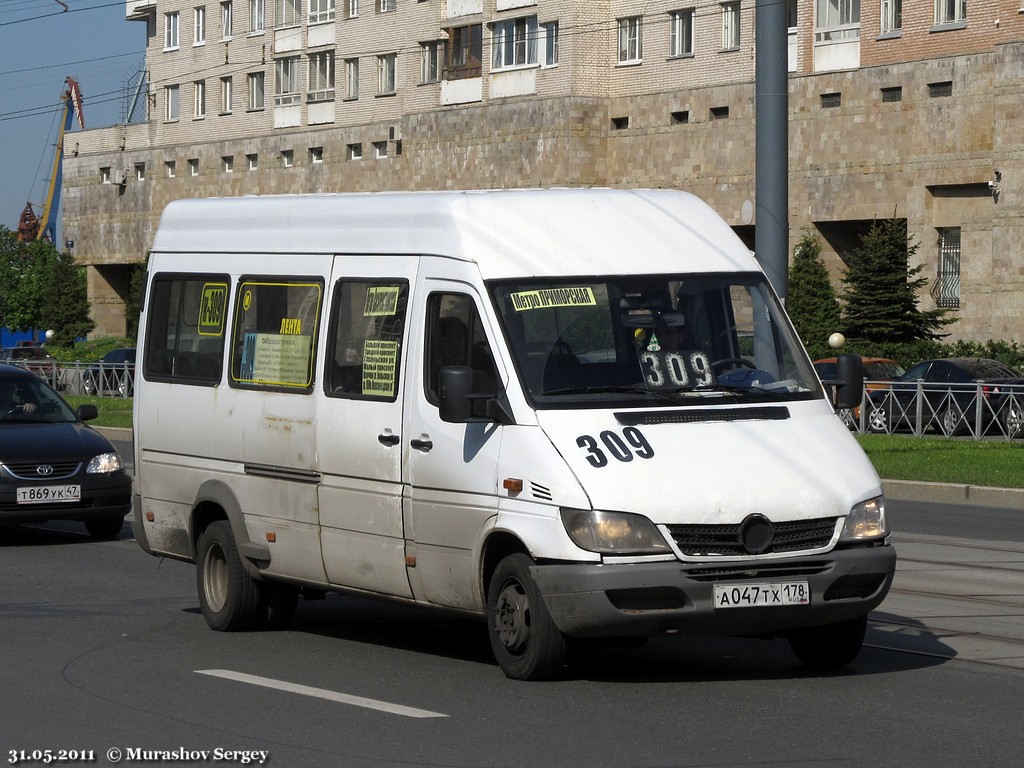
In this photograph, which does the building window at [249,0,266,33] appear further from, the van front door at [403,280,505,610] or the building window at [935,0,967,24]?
the van front door at [403,280,505,610]

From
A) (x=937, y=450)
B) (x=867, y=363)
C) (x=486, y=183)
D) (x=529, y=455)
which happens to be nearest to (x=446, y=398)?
(x=529, y=455)

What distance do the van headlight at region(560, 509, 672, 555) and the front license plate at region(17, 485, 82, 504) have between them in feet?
27.8

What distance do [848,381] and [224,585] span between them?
3.65 m

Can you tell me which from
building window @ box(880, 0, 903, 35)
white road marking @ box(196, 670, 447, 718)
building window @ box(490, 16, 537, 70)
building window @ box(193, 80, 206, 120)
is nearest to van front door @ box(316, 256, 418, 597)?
white road marking @ box(196, 670, 447, 718)

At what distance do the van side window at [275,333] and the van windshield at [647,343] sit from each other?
1.49m

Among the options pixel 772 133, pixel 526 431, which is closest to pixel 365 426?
pixel 526 431

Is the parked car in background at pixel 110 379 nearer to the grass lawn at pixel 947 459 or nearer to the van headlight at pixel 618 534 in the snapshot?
the grass lawn at pixel 947 459

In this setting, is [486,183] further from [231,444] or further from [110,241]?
[231,444]

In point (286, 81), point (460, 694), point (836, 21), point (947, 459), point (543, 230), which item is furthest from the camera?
point (286, 81)

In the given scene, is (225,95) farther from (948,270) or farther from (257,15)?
(948,270)

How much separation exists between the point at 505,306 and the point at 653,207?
1068 millimetres

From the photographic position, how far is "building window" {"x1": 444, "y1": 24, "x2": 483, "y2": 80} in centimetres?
5959

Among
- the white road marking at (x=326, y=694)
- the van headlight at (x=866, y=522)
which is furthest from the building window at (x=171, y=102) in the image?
the van headlight at (x=866, y=522)

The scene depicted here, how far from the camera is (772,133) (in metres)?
19.2
